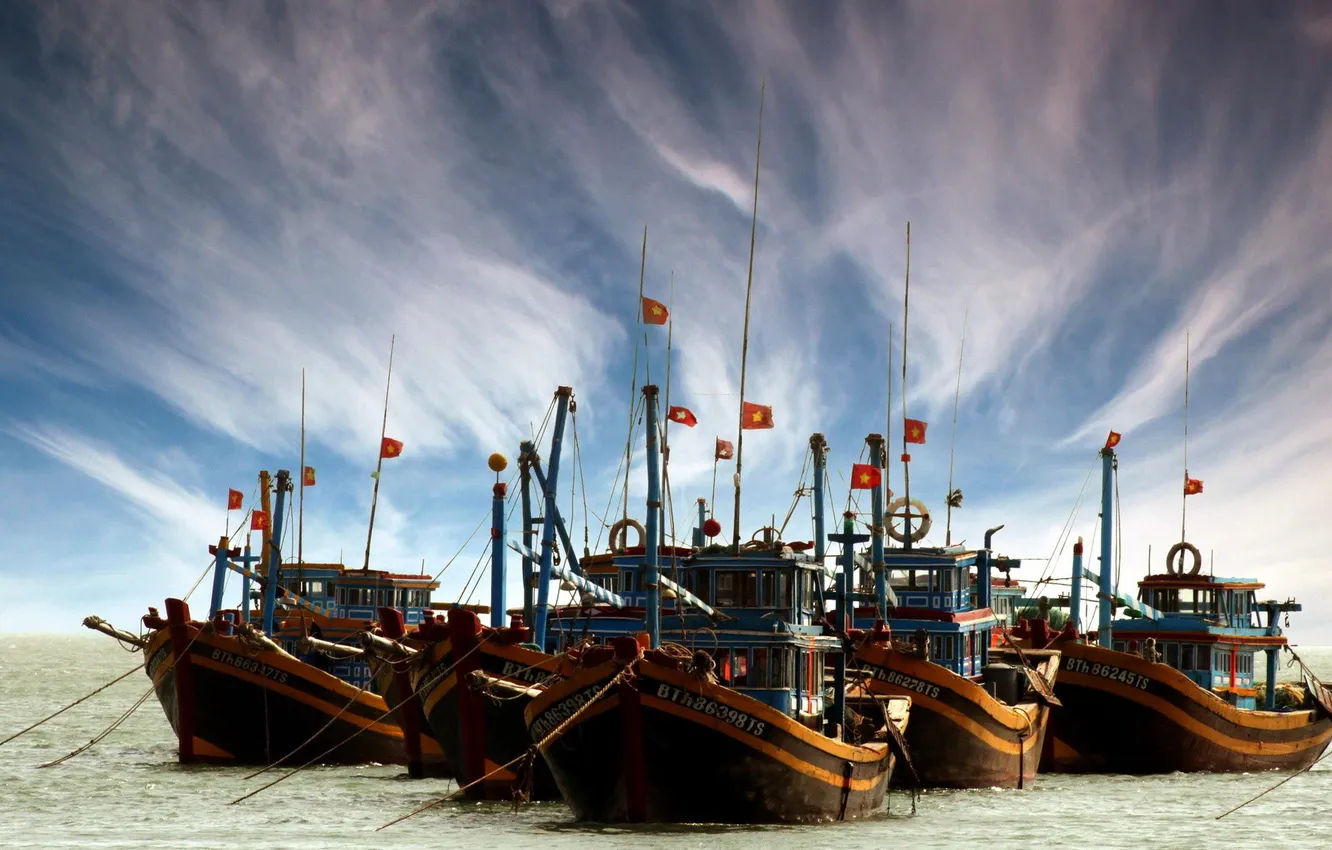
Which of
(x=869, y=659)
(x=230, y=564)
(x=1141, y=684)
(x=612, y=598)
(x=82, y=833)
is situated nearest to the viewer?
(x=82, y=833)

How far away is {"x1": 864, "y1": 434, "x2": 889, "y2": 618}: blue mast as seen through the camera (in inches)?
1773

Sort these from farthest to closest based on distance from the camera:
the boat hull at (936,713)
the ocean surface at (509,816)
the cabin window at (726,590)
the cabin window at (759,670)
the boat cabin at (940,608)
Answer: the boat cabin at (940,608), the boat hull at (936,713), the cabin window at (726,590), the cabin window at (759,670), the ocean surface at (509,816)

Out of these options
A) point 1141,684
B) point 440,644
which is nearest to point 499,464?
point 440,644

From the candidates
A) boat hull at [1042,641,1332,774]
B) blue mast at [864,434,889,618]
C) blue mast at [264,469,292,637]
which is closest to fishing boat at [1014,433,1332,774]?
boat hull at [1042,641,1332,774]

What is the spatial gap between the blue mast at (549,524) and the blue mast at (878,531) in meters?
8.50

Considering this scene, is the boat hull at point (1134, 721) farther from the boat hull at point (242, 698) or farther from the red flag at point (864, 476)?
the boat hull at point (242, 698)

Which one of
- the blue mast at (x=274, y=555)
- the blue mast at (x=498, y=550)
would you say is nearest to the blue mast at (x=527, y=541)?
the blue mast at (x=498, y=550)

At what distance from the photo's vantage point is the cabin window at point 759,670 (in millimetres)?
33094

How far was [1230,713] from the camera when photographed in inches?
1881

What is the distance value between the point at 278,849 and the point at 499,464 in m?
15.6

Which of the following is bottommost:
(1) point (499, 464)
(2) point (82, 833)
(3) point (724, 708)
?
(2) point (82, 833)

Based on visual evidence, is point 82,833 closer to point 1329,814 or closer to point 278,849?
point 278,849

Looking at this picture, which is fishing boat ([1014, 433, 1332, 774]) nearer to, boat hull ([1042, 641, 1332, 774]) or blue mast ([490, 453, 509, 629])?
boat hull ([1042, 641, 1332, 774])

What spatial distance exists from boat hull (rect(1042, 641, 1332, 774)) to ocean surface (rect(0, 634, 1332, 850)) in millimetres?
734
